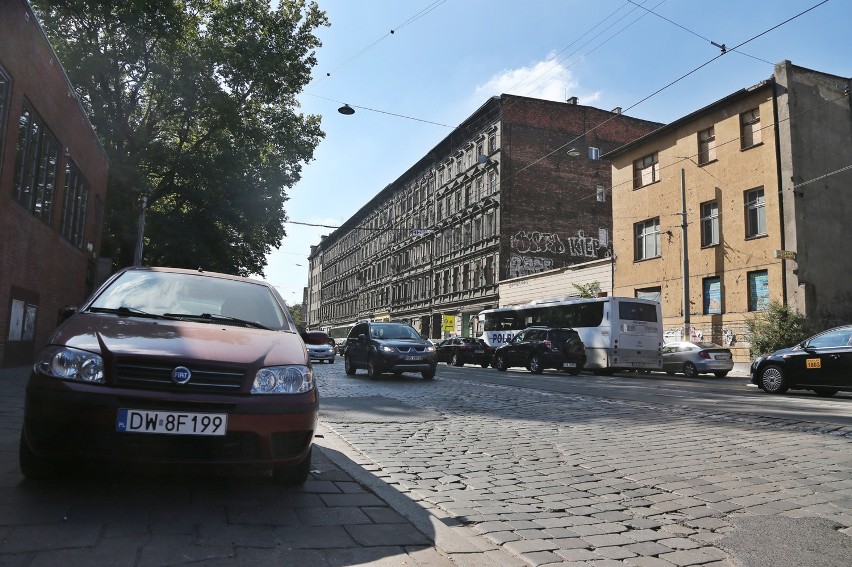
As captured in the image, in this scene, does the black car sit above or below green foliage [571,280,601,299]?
below

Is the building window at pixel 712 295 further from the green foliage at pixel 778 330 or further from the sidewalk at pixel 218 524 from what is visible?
the sidewalk at pixel 218 524

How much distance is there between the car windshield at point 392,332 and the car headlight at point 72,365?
12.6 m

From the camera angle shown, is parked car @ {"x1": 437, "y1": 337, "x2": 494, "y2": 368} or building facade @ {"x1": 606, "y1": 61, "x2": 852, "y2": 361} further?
parked car @ {"x1": 437, "y1": 337, "x2": 494, "y2": 368}

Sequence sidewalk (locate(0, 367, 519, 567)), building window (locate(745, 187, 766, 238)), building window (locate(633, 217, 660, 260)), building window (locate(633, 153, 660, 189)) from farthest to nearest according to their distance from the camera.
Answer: building window (locate(633, 153, 660, 189))
building window (locate(633, 217, 660, 260))
building window (locate(745, 187, 766, 238))
sidewalk (locate(0, 367, 519, 567))

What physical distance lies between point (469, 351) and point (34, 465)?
2615 cm

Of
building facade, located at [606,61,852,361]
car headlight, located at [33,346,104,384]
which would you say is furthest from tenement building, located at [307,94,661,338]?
car headlight, located at [33,346,104,384]

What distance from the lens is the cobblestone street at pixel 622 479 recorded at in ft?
10.7

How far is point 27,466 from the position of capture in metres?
3.73

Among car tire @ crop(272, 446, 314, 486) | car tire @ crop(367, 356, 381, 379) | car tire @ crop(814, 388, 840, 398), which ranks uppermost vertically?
car tire @ crop(367, 356, 381, 379)

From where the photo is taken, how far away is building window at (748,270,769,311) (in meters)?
24.9

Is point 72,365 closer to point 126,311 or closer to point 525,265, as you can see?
point 126,311

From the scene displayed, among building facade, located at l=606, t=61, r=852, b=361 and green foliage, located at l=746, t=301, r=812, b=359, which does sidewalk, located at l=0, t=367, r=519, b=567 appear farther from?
building facade, located at l=606, t=61, r=852, b=361

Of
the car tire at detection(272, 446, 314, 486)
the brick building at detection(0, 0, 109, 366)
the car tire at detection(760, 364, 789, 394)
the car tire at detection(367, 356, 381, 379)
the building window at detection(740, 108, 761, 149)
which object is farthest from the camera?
the building window at detection(740, 108, 761, 149)

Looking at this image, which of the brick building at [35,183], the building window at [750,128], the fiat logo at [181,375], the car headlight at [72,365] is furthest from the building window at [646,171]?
the car headlight at [72,365]
